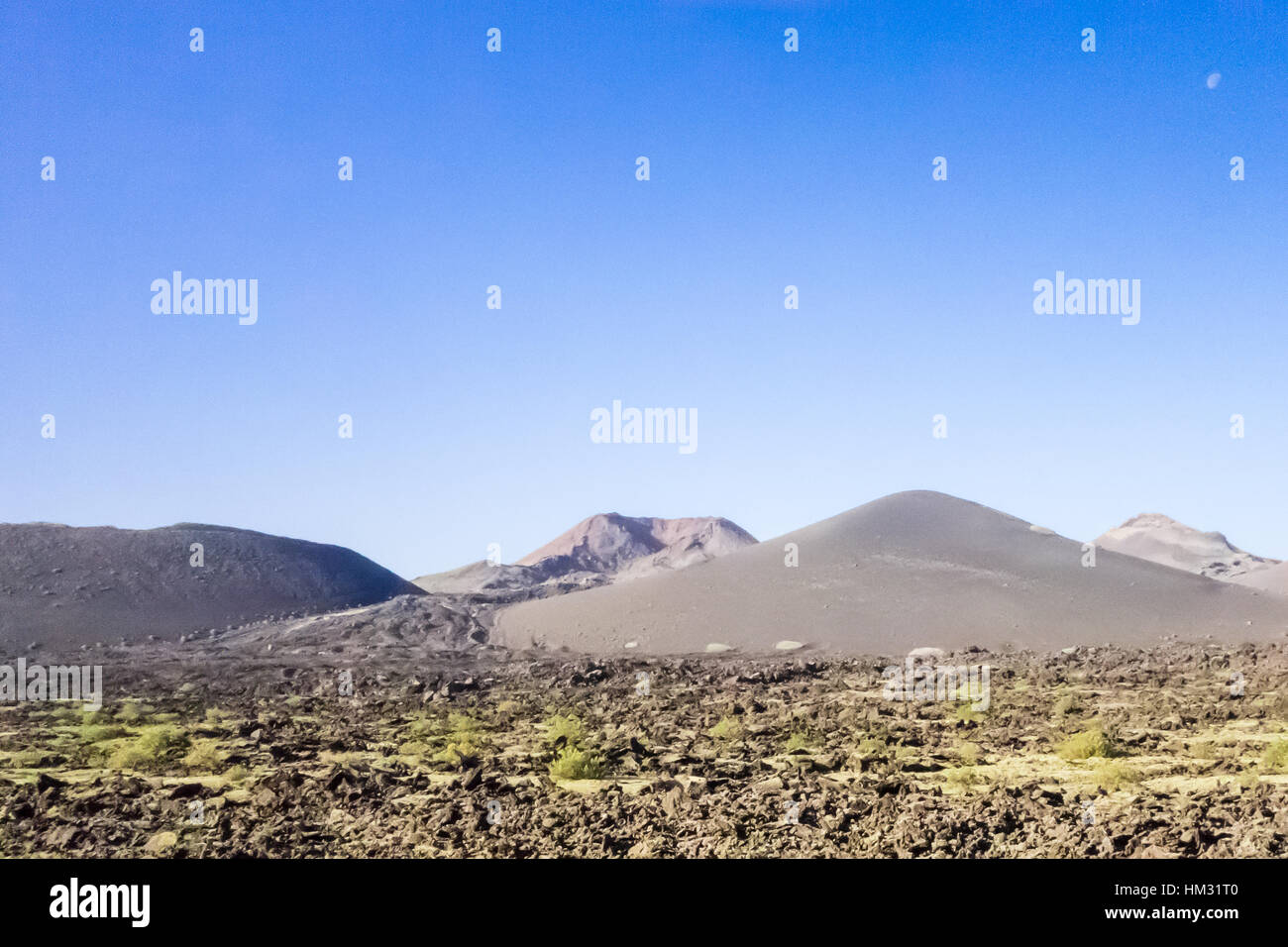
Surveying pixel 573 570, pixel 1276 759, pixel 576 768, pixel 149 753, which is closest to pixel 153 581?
pixel 149 753

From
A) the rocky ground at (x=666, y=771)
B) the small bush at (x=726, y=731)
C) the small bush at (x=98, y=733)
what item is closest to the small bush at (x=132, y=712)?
the rocky ground at (x=666, y=771)

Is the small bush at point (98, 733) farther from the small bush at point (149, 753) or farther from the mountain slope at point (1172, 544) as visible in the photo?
the mountain slope at point (1172, 544)

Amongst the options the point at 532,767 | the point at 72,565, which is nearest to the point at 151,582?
the point at 72,565

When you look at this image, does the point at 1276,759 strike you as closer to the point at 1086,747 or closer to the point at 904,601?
the point at 1086,747

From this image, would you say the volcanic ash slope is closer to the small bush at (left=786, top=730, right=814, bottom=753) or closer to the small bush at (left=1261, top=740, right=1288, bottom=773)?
the small bush at (left=786, top=730, right=814, bottom=753)

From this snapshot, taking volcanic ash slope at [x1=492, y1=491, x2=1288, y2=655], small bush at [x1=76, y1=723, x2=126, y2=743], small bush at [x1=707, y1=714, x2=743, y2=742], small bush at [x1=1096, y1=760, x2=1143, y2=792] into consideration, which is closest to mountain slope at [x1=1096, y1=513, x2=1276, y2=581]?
volcanic ash slope at [x1=492, y1=491, x2=1288, y2=655]

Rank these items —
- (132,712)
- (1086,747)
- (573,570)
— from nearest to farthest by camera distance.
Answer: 1. (1086,747)
2. (132,712)
3. (573,570)
